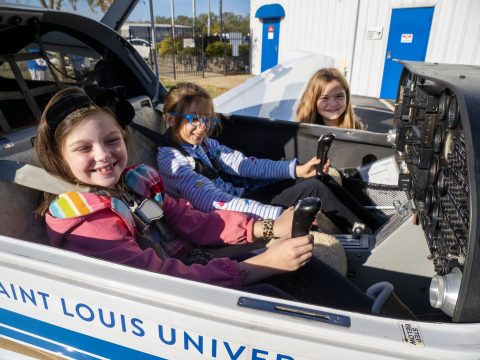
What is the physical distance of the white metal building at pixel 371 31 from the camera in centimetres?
758

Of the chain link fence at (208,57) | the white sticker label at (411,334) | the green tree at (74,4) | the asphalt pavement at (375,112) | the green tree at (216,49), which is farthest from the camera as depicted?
the green tree at (216,49)

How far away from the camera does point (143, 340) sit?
0.91m

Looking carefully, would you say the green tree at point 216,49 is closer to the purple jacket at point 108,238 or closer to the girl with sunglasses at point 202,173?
the girl with sunglasses at point 202,173

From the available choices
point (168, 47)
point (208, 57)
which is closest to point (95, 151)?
point (208, 57)

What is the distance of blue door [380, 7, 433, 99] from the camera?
8211 mm

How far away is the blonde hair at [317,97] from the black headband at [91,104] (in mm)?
1516

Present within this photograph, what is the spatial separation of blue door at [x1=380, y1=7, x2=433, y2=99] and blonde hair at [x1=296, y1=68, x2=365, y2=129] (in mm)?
6479

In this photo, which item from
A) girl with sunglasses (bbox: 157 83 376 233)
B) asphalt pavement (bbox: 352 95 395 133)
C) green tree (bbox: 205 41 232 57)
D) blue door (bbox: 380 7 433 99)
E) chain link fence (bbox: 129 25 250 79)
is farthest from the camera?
green tree (bbox: 205 41 232 57)

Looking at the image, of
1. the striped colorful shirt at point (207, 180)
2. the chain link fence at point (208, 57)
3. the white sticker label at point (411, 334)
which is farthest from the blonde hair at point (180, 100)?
the chain link fence at point (208, 57)

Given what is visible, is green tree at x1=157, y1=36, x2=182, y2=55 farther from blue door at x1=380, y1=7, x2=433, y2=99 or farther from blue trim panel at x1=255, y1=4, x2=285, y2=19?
blue door at x1=380, y1=7, x2=433, y2=99

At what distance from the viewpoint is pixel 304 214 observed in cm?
113

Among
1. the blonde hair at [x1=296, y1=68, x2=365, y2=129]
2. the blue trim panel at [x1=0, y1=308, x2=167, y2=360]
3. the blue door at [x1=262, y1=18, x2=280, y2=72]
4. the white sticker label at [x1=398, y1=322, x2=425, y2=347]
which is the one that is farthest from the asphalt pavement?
the blue trim panel at [x1=0, y1=308, x2=167, y2=360]

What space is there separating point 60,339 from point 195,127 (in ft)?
4.12

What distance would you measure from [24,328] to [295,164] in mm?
1722
